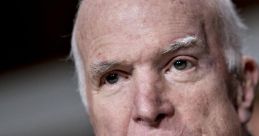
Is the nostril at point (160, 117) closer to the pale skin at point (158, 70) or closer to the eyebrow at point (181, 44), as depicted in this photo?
the pale skin at point (158, 70)

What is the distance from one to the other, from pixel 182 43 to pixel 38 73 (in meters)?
2.72

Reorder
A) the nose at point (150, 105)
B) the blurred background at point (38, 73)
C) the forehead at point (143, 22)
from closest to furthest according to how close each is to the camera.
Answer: the nose at point (150, 105) → the forehead at point (143, 22) → the blurred background at point (38, 73)

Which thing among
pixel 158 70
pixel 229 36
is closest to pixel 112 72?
pixel 158 70

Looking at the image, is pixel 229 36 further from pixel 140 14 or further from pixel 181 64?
pixel 140 14

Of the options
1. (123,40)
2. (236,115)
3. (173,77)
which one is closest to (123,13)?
(123,40)

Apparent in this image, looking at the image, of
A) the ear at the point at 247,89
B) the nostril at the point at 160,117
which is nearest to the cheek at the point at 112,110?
the nostril at the point at 160,117

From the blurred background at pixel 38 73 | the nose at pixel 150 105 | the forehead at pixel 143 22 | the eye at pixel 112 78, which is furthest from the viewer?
the blurred background at pixel 38 73

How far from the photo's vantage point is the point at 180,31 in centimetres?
197

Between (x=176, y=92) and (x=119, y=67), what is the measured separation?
22 centimetres

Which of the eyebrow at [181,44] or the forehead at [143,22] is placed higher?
the forehead at [143,22]

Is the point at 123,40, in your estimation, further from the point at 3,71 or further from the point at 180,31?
the point at 3,71

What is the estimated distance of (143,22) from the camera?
1.97 m

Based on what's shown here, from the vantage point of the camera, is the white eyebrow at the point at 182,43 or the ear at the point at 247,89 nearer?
the white eyebrow at the point at 182,43

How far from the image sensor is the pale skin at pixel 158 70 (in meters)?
1.91
